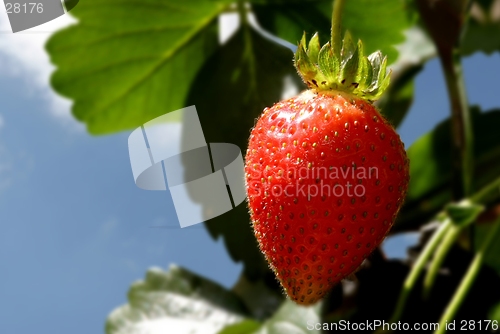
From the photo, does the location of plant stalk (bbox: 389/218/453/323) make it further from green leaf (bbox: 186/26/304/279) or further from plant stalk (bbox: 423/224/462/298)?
green leaf (bbox: 186/26/304/279)

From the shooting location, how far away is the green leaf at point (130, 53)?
2.57ft

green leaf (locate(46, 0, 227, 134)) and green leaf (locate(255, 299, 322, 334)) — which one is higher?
green leaf (locate(46, 0, 227, 134))

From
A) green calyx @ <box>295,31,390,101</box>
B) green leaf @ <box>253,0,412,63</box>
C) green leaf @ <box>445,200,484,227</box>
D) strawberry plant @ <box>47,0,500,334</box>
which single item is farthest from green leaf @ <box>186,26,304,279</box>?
green calyx @ <box>295,31,390,101</box>

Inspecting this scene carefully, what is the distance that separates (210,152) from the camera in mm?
682

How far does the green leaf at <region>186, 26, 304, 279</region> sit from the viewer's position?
69cm

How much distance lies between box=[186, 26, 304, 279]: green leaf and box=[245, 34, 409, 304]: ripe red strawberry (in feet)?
0.95

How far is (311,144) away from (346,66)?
0.17 feet

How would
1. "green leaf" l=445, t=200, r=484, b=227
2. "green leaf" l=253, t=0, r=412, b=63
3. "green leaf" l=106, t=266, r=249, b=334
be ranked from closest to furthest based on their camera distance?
"green leaf" l=253, t=0, r=412, b=63 → "green leaf" l=445, t=200, r=484, b=227 → "green leaf" l=106, t=266, r=249, b=334

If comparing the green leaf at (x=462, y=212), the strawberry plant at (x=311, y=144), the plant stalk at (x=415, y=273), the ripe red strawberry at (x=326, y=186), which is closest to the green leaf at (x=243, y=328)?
the strawberry plant at (x=311, y=144)

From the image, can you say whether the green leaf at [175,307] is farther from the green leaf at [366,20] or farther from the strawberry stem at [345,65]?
the strawberry stem at [345,65]

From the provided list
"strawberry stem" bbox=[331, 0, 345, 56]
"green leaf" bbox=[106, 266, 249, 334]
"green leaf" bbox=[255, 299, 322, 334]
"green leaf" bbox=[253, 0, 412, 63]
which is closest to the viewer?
"strawberry stem" bbox=[331, 0, 345, 56]

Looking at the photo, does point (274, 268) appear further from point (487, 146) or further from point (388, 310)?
point (487, 146)

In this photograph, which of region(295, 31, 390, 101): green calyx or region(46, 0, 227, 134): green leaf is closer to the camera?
region(295, 31, 390, 101): green calyx

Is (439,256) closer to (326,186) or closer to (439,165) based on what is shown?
(439,165)
